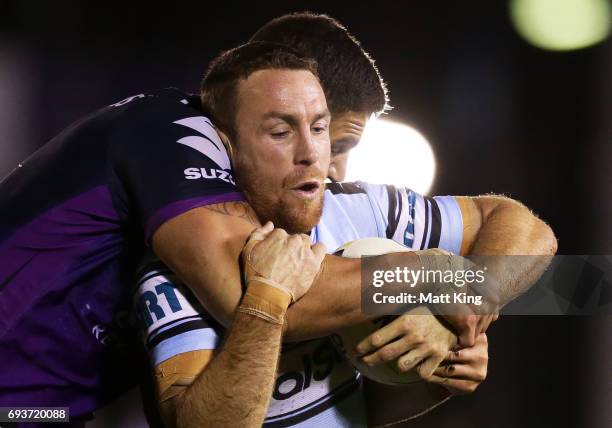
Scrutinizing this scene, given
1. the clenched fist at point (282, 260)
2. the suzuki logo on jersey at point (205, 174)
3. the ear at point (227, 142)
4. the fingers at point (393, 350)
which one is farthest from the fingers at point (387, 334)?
the ear at point (227, 142)

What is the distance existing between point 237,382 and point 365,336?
29 centimetres

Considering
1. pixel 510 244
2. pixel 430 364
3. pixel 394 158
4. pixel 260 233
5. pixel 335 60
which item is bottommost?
pixel 394 158

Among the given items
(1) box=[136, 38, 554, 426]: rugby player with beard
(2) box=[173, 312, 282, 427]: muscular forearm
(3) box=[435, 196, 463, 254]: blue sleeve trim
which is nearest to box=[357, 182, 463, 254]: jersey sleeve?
(3) box=[435, 196, 463, 254]: blue sleeve trim

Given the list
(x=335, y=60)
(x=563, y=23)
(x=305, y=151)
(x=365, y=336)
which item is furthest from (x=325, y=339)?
(x=563, y=23)

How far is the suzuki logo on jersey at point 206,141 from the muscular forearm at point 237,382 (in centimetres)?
36

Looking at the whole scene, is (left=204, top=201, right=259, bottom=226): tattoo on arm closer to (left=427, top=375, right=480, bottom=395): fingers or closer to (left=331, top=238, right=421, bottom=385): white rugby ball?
(left=331, top=238, right=421, bottom=385): white rugby ball

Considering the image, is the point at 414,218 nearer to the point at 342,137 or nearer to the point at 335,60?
the point at 342,137

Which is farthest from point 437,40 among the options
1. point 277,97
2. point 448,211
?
point 277,97

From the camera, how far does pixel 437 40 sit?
3789 mm

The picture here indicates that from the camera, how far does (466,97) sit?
379cm

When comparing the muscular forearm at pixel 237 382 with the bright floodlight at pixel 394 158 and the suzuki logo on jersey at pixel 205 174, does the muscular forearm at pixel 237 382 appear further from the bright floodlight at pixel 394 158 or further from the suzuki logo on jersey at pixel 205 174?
the bright floodlight at pixel 394 158

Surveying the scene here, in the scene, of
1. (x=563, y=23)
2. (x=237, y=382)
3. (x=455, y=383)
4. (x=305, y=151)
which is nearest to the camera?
(x=237, y=382)

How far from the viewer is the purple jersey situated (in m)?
1.66

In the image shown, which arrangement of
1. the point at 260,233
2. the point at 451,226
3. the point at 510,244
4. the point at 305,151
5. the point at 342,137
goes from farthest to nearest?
the point at 342,137 < the point at 451,226 < the point at 510,244 < the point at 305,151 < the point at 260,233
